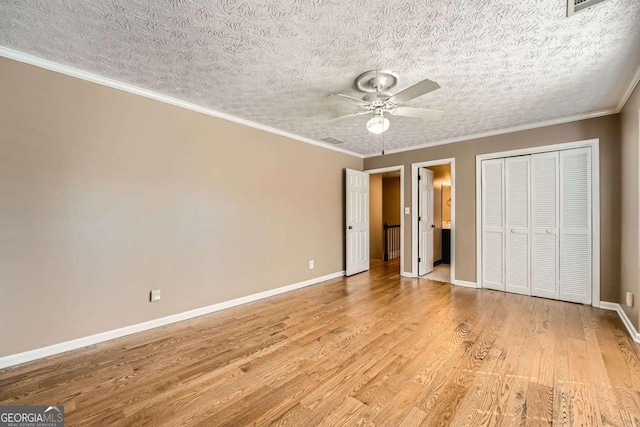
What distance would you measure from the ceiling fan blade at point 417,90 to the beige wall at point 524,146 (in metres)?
2.61

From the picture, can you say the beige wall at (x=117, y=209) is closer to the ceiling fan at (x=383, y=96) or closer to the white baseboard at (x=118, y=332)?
the white baseboard at (x=118, y=332)

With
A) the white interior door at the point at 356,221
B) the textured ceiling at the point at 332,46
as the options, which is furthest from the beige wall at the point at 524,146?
the white interior door at the point at 356,221

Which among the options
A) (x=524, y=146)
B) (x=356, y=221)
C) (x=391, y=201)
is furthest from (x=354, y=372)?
(x=391, y=201)

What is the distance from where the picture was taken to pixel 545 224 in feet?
12.2

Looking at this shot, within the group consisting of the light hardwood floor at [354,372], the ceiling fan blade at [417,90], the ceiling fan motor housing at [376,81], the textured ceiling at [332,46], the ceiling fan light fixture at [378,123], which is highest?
the textured ceiling at [332,46]

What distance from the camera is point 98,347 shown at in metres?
2.41

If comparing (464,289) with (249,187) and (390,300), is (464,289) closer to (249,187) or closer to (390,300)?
(390,300)

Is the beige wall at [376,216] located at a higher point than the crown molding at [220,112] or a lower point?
lower

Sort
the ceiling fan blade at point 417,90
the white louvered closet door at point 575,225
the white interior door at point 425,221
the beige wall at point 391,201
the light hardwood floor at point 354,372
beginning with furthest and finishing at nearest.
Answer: the beige wall at point 391,201
the white interior door at point 425,221
the white louvered closet door at point 575,225
the ceiling fan blade at point 417,90
the light hardwood floor at point 354,372

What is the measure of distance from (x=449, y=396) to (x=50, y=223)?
11.1 ft

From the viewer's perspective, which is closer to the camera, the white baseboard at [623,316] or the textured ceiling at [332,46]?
the textured ceiling at [332,46]

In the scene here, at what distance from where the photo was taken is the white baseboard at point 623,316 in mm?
2448

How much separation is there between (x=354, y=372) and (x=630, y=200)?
3.32 m

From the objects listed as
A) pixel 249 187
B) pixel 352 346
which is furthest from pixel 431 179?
pixel 352 346
